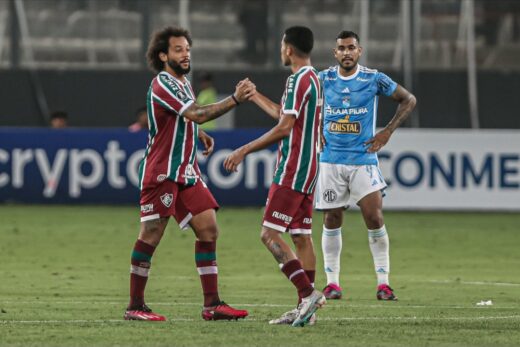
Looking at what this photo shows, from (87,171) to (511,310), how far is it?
1280cm

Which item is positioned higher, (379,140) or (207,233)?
(379,140)

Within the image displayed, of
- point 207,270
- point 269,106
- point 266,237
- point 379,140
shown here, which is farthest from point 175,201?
point 379,140

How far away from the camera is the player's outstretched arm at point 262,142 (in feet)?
30.6

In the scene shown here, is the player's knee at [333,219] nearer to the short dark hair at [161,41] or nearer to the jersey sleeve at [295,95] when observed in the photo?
the short dark hair at [161,41]

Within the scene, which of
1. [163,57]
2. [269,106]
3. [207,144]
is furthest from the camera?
[207,144]

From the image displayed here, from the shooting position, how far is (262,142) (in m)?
9.45

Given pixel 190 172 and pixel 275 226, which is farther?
pixel 190 172

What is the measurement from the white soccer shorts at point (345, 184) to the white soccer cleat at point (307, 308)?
287cm

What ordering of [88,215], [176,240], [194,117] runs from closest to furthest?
[194,117]
[176,240]
[88,215]

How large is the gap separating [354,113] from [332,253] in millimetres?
1248

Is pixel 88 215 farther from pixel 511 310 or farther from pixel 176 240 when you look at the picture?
pixel 511 310

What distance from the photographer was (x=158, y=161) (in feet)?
33.6

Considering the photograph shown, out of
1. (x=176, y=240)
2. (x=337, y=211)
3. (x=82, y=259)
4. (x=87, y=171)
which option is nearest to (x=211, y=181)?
(x=87, y=171)

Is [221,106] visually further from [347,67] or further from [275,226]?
[347,67]
